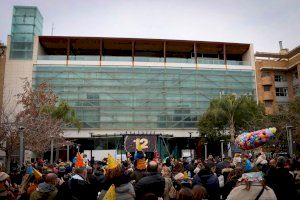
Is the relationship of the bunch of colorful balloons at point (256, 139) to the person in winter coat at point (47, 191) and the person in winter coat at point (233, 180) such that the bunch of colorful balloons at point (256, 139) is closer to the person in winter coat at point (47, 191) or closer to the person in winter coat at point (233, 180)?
the person in winter coat at point (233, 180)

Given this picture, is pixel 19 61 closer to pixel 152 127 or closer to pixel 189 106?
pixel 152 127

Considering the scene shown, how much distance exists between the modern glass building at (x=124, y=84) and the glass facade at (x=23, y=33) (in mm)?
142

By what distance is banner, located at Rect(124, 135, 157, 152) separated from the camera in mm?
31266

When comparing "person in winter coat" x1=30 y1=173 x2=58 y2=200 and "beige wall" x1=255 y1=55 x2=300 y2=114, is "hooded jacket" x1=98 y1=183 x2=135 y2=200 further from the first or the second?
"beige wall" x1=255 y1=55 x2=300 y2=114

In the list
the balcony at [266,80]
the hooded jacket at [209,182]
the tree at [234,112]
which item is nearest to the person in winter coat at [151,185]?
the hooded jacket at [209,182]

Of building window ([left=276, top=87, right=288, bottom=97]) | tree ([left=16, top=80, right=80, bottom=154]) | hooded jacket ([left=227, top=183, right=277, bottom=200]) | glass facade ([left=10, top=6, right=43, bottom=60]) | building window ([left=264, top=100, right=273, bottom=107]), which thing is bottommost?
hooded jacket ([left=227, top=183, right=277, bottom=200])

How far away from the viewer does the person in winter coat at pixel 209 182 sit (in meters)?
7.68

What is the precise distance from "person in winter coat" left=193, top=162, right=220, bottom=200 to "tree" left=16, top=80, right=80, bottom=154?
19231mm

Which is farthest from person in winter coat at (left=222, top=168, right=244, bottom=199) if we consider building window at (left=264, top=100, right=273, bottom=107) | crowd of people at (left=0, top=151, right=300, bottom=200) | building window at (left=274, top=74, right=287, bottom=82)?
building window at (left=274, top=74, right=287, bottom=82)

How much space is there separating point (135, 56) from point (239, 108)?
2028 centimetres

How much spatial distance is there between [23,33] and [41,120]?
2611 cm

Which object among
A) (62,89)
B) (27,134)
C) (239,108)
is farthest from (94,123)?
(27,134)

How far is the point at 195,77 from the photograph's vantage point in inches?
2079

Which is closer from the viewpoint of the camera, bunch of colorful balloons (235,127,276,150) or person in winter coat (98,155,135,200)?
person in winter coat (98,155,135,200)
